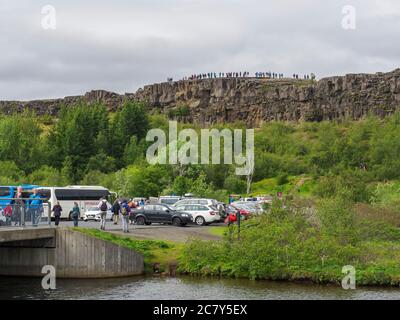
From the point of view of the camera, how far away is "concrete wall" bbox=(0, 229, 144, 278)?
36.5 meters

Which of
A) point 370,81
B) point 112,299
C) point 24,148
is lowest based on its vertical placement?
point 112,299

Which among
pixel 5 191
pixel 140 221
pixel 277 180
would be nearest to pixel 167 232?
pixel 140 221

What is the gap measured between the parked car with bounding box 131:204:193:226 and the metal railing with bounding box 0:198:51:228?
12.4m

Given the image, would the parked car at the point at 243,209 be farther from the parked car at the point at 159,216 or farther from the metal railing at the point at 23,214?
the metal railing at the point at 23,214

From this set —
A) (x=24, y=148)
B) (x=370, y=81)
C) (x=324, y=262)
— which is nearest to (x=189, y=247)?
(x=324, y=262)

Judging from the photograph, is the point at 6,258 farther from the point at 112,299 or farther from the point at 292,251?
the point at 292,251

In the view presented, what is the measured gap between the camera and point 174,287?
110 ft

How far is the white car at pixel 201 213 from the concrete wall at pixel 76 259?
15133 mm

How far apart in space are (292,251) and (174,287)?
6158 mm

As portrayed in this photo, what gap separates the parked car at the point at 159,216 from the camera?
50.2 m

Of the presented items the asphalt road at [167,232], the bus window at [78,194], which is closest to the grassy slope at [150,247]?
Answer: the asphalt road at [167,232]

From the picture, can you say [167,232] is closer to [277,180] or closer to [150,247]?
[150,247]
